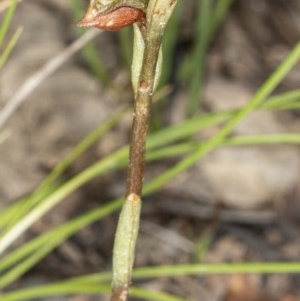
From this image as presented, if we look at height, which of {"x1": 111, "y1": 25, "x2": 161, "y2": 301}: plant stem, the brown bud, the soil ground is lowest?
{"x1": 111, "y1": 25, "x2": 161, "y2": 301}: plant stem

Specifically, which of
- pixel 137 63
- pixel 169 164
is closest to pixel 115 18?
pixel 137 63

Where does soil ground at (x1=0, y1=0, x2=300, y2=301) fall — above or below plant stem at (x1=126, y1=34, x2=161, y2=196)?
above

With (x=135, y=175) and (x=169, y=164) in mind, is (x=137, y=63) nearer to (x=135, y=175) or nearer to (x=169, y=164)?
(x=135, y=175)

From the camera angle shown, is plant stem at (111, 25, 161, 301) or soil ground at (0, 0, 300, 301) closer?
plant stem at (111, 25, 161, 301)

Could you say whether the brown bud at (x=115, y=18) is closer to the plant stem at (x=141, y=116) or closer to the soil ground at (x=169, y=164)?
the plant stem at (x=141, y=116)

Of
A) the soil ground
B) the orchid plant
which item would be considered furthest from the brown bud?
the soil ground

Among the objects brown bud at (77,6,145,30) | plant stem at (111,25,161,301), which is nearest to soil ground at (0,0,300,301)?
plant stem at (111,25,161,301)

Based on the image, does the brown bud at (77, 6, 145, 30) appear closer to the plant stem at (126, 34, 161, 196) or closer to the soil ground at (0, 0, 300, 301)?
the plant stem at (126, 34, 161, 196)

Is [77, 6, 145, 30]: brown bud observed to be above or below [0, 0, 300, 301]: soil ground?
below

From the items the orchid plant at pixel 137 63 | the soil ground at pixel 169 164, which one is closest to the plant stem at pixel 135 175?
Result: the orchid plant at pixel 137 63
